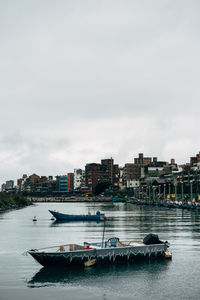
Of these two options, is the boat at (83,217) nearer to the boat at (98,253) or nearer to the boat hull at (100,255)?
the boat at (98,253)

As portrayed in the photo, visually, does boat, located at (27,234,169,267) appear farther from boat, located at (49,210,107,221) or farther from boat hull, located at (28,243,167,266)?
boat, located at (49,210,107,221)

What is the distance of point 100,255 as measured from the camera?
194 ft

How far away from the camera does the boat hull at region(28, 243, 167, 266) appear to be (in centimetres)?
5750

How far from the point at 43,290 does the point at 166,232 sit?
58.7 m

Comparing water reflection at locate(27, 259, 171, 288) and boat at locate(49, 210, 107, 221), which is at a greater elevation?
boat at locate(49, 210, 107, 221)

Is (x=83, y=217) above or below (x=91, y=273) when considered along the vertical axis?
above

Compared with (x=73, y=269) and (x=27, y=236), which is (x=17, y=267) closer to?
(x=73, y=269)

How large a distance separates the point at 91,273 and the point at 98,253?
4.17 meters

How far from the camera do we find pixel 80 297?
148 ft

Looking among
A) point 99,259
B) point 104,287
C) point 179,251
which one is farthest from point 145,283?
point 179,251

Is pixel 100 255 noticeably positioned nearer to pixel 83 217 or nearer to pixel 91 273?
pixel 91 273

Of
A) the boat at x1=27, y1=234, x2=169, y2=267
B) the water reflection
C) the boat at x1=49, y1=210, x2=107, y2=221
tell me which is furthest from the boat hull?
the boat at x1=49, y1=210, x2=107, y2=221

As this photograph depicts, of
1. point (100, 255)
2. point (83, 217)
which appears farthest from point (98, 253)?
point (83, 217)

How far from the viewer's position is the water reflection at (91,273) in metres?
51.9
